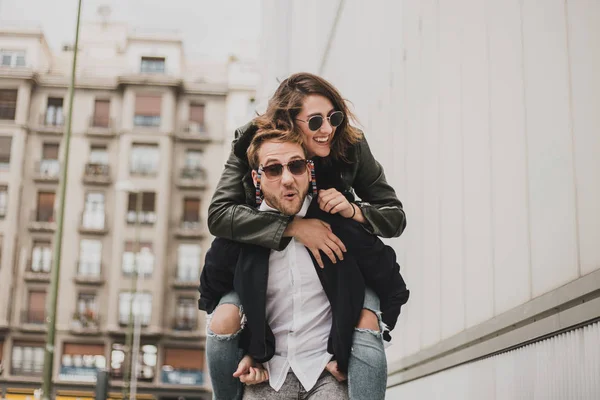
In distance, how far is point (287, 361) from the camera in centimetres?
248

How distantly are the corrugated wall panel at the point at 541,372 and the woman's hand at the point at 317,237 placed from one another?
0.79m

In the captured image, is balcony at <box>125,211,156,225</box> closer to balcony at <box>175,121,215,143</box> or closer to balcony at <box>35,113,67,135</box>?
balcony at <box>175,121,215,143</box>

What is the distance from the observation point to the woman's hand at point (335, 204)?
7.87 feet

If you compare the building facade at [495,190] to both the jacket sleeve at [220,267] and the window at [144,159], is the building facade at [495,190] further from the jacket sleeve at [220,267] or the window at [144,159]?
the window at [144,159]

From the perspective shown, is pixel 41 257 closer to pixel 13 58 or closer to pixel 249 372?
pixel 13 58

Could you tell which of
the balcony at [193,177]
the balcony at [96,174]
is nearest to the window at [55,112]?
the balcony at [96,174]

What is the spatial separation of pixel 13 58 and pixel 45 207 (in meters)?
9.02

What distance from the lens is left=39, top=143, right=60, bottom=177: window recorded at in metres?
47.7

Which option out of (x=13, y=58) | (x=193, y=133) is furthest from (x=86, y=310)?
(x=13, y=58)

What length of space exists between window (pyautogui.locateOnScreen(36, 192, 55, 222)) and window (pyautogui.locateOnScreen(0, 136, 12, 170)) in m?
2.51

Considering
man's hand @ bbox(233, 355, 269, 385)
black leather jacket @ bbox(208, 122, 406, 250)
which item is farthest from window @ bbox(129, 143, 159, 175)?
man's hand @ bbox(233, 355, 269, 385)

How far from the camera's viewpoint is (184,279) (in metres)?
46.6

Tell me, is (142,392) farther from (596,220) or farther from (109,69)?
(596,220)

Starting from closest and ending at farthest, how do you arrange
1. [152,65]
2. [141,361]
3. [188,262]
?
[141,361]
[188,262]
[152,65]
